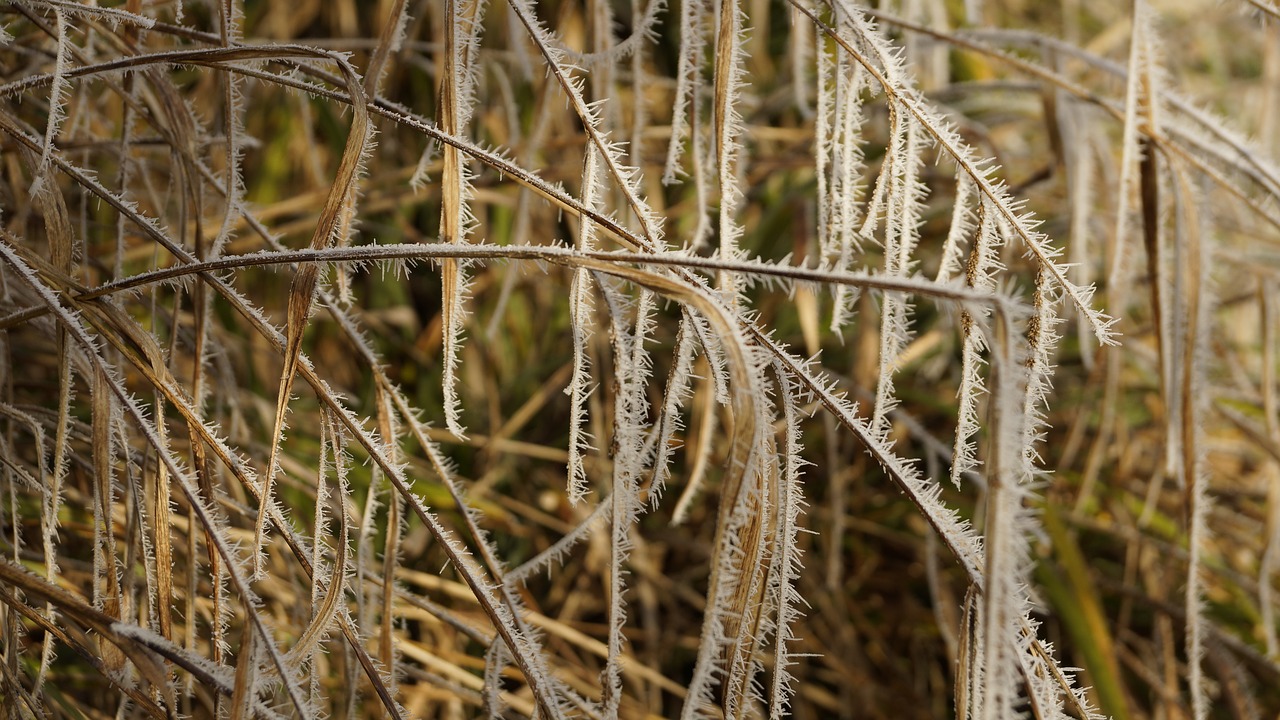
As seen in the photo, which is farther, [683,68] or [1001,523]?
[683,68]

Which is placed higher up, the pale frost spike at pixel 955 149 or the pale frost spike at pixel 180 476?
the pale frost spike at pixel 955 149

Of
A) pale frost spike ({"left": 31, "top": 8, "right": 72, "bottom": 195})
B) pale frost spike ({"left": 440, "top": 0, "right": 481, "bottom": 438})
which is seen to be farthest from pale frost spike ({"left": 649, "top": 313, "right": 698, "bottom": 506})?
pale frost spike ({"left": 31, "top": 8, "right": 72, "bottom": 195})

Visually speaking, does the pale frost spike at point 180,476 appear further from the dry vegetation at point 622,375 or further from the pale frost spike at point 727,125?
the pale frost spike at point 727,125

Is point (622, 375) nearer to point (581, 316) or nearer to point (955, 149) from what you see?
point (581, 316)

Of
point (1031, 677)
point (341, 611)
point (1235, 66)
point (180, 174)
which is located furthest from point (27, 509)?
point (1235, 66)

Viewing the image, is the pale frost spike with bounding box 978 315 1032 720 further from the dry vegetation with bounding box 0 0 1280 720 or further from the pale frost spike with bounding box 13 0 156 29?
the pale frost spike with bounding box 13 0 156 29

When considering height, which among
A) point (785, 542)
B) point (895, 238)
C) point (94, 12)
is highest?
point (94, 12)

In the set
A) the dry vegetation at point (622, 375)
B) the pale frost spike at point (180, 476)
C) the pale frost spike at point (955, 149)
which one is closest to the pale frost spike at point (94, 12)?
the dry vegetation at point (622, 375)

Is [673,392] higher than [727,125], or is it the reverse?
[727,125]

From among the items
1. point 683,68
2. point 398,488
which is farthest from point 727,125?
point 398,488

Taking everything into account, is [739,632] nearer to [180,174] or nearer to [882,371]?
[882,371]
